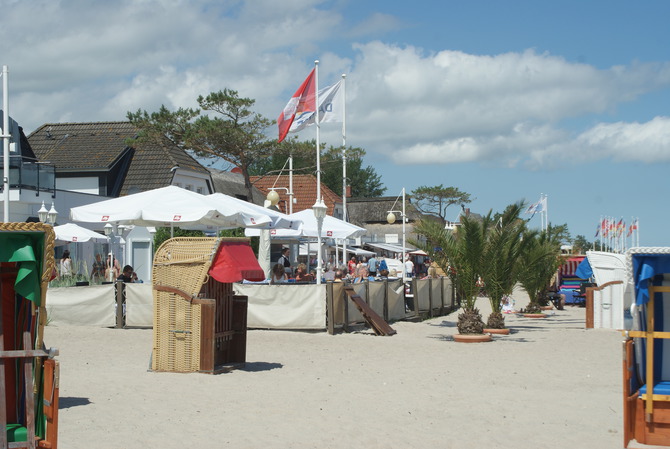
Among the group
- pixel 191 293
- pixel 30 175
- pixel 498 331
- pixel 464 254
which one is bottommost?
pixel 498 331

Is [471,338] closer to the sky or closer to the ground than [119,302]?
closer to the ground

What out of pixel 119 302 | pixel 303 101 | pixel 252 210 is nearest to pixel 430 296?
pixel 303 101

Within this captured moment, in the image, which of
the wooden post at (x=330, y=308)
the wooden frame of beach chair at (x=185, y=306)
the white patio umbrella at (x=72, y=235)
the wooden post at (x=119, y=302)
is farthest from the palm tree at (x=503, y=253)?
the white patio umbrella at (x=72, y=235)

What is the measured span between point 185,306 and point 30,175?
2122 cm

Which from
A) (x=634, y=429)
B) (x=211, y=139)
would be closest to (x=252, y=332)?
(x=634, y=429)

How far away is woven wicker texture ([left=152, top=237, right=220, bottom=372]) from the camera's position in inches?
460

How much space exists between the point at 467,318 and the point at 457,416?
28.3ft

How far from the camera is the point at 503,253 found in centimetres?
1866

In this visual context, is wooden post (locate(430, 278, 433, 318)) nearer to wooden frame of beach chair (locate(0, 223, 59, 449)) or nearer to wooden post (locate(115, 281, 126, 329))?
wooden post (locate(115, 281, 126, 329))

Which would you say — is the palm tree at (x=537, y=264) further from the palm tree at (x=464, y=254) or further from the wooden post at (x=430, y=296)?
the wooden post at (x=430, y=296)

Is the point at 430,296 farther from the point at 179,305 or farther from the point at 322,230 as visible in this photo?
the point at 179,305

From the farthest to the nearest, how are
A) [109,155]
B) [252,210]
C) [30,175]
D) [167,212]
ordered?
[109,155] < [30,175] < [252,210] < [167,212]

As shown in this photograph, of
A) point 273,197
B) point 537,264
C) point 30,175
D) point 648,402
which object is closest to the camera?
point 648,402

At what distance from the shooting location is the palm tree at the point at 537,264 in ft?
66.2
